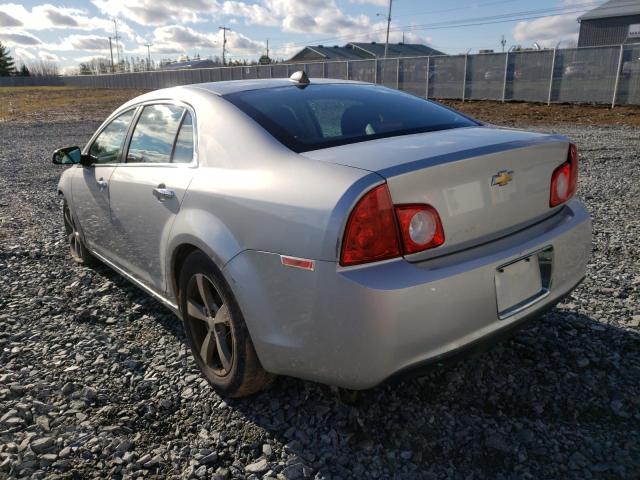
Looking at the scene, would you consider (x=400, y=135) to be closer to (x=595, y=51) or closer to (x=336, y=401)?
(x=336, y=401)

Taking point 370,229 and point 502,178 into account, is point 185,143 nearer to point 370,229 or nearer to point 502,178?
point 370,229

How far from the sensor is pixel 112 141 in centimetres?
362

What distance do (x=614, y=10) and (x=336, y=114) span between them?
1850 inches

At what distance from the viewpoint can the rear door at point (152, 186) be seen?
2.65 metres

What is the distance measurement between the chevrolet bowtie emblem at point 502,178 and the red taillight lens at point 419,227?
34 centimetres

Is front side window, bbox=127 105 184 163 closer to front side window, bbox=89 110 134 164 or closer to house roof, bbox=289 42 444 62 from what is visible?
front side window, bbox=89 110 134 164

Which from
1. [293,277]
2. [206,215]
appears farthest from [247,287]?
[206,215]

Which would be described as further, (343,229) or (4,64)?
(4,64)

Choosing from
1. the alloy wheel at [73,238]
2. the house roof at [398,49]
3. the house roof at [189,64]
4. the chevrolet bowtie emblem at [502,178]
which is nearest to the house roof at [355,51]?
the house roof at [398,49]

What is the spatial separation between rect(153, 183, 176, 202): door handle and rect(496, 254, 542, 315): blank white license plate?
1.64 meters

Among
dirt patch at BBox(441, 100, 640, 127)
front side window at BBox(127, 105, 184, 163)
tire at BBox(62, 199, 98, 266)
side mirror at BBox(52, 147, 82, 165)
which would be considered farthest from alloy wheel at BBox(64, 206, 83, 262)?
dirt patch at BBox(441, 100, 640, 127)

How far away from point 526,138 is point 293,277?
4.16ft

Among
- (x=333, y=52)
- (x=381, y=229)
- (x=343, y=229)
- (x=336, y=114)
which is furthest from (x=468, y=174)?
(x=333, y=52)

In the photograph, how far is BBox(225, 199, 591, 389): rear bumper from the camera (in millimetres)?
1769
